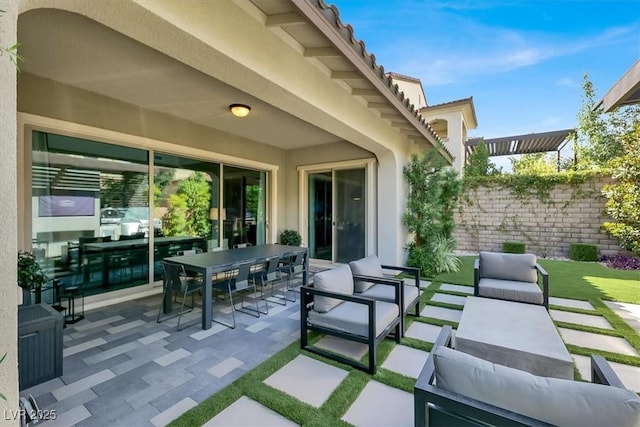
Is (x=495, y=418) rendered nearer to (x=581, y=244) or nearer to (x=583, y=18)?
(x=583, y=18)

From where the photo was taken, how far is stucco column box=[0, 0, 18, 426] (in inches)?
45.4

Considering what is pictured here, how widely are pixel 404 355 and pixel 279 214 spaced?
5516mm

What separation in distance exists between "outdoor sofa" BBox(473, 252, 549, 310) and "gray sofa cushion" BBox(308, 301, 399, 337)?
1.70 m

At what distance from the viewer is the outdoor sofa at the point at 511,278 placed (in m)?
3.65

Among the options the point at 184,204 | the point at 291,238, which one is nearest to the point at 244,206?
the point at 291,238

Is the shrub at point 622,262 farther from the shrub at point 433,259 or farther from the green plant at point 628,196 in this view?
the shrub at point 433,259

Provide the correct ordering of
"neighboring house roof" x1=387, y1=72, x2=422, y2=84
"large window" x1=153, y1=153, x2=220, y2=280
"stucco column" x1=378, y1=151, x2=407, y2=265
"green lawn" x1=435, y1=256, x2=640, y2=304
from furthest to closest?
"neighboring house roof" x1=387, y1=72, x2=422, y2=84, "stucco column" x1=378, y1=151, x2=407, y2=265, "large window" x1=153, y1=153, x2=220, y2=280, "green lawn" x1=435, y1=256, x2=640, y2=304

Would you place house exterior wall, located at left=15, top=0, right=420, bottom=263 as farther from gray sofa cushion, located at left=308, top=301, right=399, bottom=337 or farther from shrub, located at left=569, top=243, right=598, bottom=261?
shrub, located at left=569, top=243, right=598, bottom=261

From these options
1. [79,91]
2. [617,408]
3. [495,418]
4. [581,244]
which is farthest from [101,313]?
[581,244]

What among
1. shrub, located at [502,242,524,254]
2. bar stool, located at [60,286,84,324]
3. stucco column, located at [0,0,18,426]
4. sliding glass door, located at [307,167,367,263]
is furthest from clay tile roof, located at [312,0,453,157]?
shrub, located at [502,242,524,254]

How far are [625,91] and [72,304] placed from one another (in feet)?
24.7

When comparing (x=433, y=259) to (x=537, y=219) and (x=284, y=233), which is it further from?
(x=537, y=219)

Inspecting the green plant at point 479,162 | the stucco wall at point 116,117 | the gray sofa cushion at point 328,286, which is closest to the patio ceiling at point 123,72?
the stucco wall at point 116,117

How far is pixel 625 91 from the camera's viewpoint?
3.47 metres
